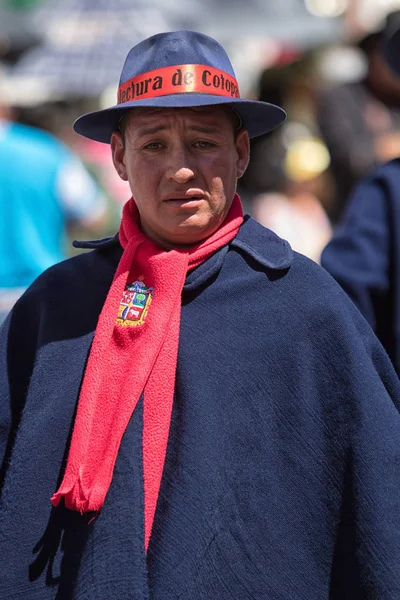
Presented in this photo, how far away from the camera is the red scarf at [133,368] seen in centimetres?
250

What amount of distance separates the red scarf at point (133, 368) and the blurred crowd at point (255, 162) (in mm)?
2446

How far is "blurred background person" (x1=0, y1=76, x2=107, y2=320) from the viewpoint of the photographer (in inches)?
201

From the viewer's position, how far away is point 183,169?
255 cm

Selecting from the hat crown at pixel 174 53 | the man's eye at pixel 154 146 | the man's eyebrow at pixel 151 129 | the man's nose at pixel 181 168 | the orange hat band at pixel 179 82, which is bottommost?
the man's nose at pixel 181 168

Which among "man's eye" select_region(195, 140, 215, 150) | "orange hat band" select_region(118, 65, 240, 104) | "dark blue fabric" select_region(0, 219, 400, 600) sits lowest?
"dark blue fabric" select_region(0, 219, 400, 600)

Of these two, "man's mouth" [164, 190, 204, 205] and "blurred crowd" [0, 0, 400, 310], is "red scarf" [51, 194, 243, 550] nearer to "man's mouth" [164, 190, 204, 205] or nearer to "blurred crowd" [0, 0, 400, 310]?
"man's mouth" [164, 190, 204, 205]

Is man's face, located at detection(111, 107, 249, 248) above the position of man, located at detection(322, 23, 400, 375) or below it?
above

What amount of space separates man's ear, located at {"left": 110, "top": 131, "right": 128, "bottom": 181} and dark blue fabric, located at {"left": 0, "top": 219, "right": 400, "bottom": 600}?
1.32ft

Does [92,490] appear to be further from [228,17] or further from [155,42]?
[228,17]

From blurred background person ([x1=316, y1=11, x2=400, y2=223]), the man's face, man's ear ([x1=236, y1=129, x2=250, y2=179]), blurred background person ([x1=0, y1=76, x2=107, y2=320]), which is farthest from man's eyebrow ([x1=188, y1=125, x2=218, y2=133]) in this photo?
blurred background person ([x1=316, y1=11, x2=400, y2=223])

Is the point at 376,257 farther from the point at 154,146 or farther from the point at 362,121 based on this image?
the point at 362,121

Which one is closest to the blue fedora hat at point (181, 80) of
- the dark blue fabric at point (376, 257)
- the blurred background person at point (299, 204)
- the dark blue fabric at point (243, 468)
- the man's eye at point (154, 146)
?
the man's eye at point (154, 146)

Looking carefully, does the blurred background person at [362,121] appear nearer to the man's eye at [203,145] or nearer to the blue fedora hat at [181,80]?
the blue fedora hat at [181,80]

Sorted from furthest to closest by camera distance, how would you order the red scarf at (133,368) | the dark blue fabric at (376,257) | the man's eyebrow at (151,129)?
the dark blue fabric at (376,257), the man's eyebrow at (151,129), the red scarf at (133,368)
